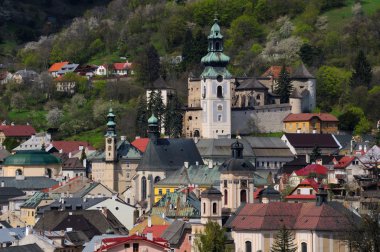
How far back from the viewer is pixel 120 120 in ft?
500

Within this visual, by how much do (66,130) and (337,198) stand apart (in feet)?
204

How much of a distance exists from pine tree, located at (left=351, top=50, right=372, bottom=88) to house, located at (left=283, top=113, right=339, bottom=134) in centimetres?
854

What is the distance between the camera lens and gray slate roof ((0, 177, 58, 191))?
419 feet

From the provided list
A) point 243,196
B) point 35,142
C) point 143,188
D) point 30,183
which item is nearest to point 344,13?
point 35,142

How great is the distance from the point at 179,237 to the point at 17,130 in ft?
230

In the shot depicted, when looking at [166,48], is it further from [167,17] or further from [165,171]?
[165,171]

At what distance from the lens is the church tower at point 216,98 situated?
13825 cm

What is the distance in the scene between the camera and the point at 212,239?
82312 mm

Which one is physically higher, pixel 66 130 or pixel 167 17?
pixel 167 17

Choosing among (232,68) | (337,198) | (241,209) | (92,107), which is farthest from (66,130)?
(241,209)

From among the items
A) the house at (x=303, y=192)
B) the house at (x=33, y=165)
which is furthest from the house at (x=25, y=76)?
the house at (x=303, y=192)

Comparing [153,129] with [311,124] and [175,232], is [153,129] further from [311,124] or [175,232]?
[175,232]

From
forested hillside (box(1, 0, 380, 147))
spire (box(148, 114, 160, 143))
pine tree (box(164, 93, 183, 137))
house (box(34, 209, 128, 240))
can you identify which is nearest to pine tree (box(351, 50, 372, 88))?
forested hillside (box(1, 0, 380, 147))

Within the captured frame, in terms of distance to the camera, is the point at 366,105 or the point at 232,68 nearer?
the point at 366,105
